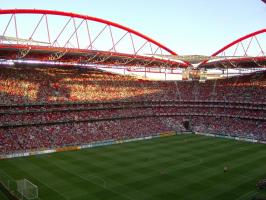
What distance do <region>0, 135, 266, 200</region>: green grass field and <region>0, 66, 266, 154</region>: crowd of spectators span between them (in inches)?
249

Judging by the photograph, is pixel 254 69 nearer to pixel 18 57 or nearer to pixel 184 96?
pixel 184 96

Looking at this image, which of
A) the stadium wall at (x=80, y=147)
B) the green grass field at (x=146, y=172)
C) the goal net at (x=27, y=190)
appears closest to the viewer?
the goal net at (x=27, y=190)

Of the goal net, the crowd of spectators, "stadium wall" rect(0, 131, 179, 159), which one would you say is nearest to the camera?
the goal net

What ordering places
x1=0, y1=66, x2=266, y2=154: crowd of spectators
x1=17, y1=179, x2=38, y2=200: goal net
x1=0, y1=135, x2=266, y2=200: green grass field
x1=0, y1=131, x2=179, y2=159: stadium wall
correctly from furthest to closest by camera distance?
x1=0, y1=66, x2=266, y2=154: crowd of spectators → x1=0, y1=131, x2=179, y2=159: stadium wall → x1=0, y1=135, x2=266, y2=200: green grass field → x1=17, y1=179, x2=38, y2=200: goal net

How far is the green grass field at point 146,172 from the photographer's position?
85.1 ft

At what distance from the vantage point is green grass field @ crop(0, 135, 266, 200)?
25939 mm

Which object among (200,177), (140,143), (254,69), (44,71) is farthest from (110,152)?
(254,69)

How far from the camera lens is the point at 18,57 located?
44312 mm

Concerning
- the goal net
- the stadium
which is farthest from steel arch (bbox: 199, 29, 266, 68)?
the goal net

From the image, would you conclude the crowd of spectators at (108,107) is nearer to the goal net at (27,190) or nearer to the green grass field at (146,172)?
the green grass field at (146,172)

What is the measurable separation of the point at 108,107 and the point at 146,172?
2615 centimetres

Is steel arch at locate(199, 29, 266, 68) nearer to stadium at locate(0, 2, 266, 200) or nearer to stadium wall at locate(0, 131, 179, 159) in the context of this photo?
stadium at locate(0, 2, 266, 200)

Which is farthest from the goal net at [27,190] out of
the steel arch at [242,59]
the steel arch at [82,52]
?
the steel arch at [242,59]

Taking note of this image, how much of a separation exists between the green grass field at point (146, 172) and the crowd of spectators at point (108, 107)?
6330mm
